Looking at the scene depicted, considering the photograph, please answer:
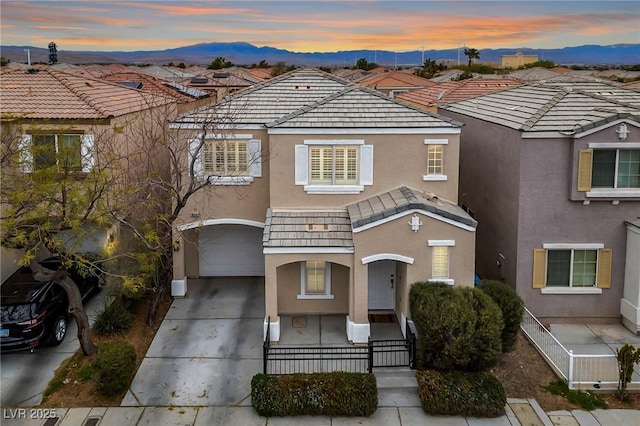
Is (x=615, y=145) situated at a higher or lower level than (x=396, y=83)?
lower

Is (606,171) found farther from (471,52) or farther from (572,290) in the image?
(471,52)

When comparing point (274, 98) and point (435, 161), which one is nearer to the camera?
point (435, 161)

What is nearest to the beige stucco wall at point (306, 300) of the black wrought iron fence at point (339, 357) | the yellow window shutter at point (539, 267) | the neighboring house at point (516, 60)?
the black wrought iron fence at point (339, 357)

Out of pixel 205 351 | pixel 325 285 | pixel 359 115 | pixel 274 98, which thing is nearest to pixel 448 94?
pixel 274 98

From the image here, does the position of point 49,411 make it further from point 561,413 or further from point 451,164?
point 451,164

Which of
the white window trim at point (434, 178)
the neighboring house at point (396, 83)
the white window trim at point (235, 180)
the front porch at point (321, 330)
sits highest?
the neighboring house at point (396, 83)

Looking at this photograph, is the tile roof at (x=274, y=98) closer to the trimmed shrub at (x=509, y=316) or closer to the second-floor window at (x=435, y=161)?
the second-floor window at (x=435, y=161)

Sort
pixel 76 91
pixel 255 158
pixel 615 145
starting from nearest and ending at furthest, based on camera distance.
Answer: pixel 615 145 < pixel 255 158 < pixel 76 91
